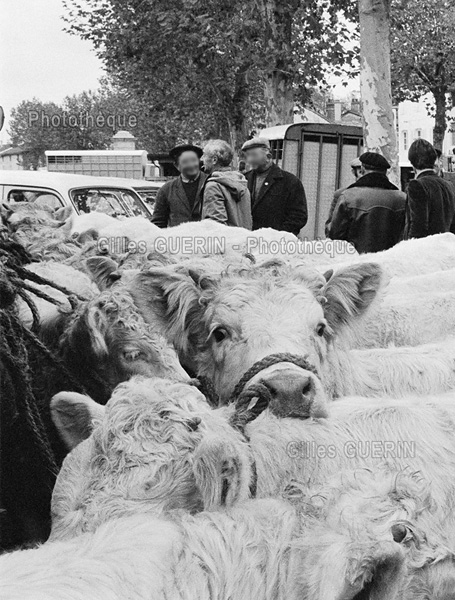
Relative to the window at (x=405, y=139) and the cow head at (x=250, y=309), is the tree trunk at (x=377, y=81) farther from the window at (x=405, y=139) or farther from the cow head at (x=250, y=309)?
the window at (x=405, y=139)

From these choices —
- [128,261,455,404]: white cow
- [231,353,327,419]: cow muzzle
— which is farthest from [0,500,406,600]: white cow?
[128,261,455,404]: white cow

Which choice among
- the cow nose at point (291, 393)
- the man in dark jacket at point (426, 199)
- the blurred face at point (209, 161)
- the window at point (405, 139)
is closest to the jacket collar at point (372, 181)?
the man in dark jacket at point (426, 199)

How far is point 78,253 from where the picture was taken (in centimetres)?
575

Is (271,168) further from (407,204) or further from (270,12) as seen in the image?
(270,12)

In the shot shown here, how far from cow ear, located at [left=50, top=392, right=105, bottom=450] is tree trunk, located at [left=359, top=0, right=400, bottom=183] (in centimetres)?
1122

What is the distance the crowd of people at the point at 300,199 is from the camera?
8211mm

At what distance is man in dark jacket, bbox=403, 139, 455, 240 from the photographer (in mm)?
8227

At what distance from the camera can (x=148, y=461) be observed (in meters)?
2.28

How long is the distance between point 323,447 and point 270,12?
2226cm

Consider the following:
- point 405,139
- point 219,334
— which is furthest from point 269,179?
point 405,139

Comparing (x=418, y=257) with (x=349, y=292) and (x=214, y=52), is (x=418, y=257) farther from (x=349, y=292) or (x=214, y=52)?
(x=214, y=52)


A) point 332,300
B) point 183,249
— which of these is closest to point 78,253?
point 183,249

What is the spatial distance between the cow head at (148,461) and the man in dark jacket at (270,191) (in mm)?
6565

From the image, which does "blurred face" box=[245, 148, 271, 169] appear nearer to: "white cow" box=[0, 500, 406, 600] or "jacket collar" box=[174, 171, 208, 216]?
"jacket collar" box=[174, 171, 208, 216]
